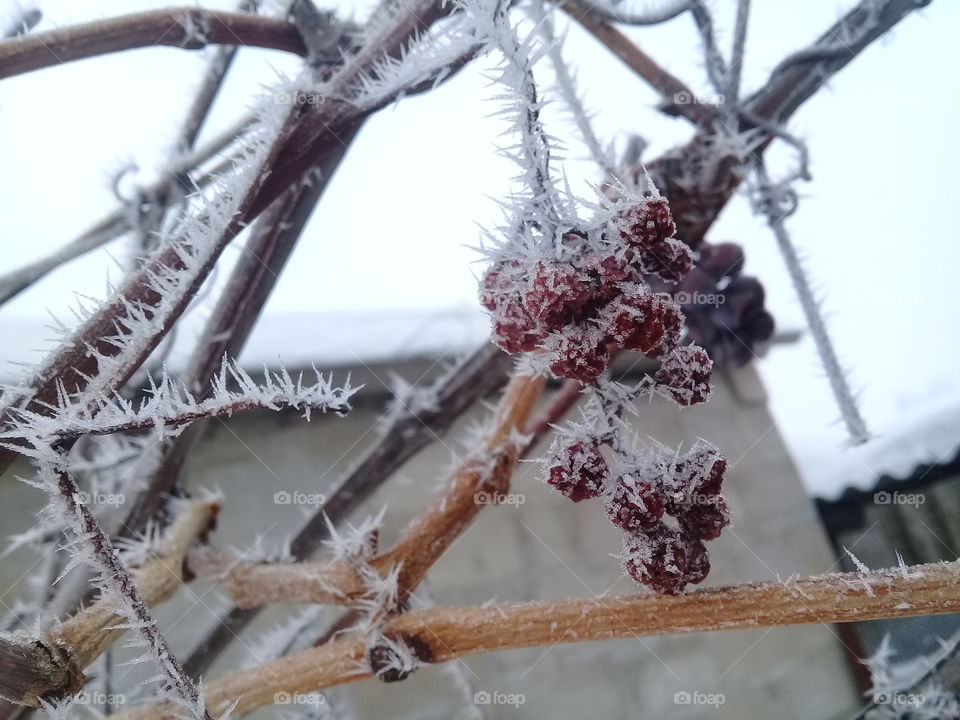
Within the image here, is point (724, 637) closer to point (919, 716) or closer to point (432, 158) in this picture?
point (919, 716)

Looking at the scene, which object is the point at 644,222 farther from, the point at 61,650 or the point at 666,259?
the point at 61,650

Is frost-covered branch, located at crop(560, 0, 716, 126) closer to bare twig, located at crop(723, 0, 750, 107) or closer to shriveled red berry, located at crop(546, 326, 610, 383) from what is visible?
bare twig, located at crop(723, 0, 750, 107)

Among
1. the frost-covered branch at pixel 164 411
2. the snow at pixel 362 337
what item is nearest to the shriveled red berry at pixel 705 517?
the frost-covered branch at pixel 164 411

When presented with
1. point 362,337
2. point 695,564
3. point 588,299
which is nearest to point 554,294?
point 588,299

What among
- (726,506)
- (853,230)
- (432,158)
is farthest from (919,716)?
(432,158)

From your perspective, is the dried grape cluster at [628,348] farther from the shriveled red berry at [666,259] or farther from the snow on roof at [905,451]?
the snow on roof at [905,451]
